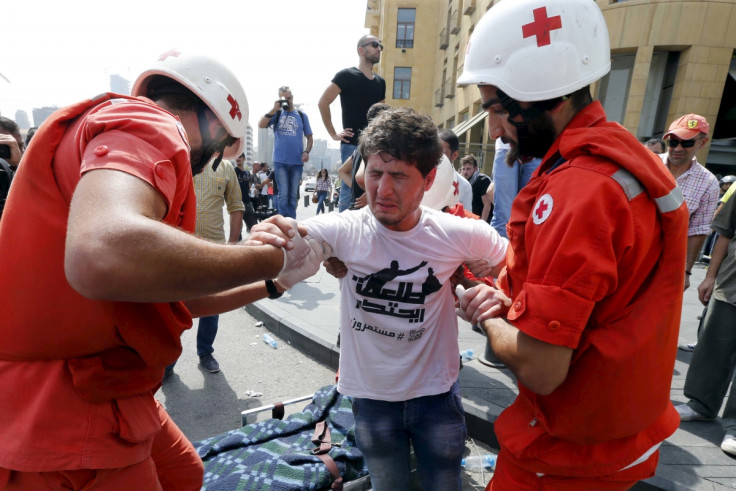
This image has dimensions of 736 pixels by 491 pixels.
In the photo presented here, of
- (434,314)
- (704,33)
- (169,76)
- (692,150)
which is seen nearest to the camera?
(169,76)

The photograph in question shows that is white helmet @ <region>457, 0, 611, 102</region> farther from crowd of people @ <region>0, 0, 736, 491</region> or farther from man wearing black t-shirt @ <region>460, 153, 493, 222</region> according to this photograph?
man wearing black t-shirt @ <region>460, 153, 493, 222</region>

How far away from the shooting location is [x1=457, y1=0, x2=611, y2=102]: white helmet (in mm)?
1372

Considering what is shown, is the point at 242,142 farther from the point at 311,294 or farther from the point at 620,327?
the point at 311,294

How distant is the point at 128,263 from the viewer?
82cm

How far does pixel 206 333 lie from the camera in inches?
163

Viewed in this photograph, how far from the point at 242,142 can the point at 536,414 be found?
1.88 meters

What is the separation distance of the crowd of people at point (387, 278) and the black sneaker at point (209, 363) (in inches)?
96.9

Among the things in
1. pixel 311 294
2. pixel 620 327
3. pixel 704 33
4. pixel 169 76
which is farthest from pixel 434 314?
pixel 704 33

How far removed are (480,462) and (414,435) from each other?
4.14 feet

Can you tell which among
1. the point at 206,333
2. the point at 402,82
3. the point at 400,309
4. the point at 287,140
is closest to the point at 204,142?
the point at 400,309

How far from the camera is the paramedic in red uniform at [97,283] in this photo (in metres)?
0.85

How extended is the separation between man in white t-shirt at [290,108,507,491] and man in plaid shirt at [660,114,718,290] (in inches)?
137

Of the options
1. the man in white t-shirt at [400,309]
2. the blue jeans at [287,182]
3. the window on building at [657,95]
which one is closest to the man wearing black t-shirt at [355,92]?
the blue jeans at [287,182]

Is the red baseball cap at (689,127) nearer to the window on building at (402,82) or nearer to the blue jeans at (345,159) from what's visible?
the blue jeans at (345,159)
